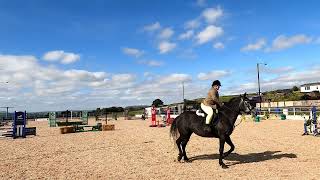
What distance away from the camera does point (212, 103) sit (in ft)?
40.3

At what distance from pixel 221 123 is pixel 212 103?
29.9 inches

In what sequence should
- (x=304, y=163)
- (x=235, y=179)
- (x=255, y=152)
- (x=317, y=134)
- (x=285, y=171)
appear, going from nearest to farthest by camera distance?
(x=235, y=179), (x=285, y=171), (x=304, y=163), (x=255, y=152), (x=317, y=134)

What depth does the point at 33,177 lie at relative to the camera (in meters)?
10.8

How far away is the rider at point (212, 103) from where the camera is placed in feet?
39.9

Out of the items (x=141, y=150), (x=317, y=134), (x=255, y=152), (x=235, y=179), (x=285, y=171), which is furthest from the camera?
(x=317, y=134)

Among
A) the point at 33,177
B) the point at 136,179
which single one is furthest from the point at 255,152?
the point at 33,177

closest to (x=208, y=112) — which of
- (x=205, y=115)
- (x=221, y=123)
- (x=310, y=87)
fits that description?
(x=205, y=115)

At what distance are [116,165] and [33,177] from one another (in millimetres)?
2902

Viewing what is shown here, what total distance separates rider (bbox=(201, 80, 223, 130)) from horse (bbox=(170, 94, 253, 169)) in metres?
0.15

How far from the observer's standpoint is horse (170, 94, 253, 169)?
12.0 metres

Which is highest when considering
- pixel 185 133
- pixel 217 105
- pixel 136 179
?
pixel 217 105

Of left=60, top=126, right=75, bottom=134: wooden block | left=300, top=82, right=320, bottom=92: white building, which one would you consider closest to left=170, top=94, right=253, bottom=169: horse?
left=60, top=126, right=75, bottom=134: wooden block

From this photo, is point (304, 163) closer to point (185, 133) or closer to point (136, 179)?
point (185, 133)

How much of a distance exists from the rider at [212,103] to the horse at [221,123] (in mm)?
154
